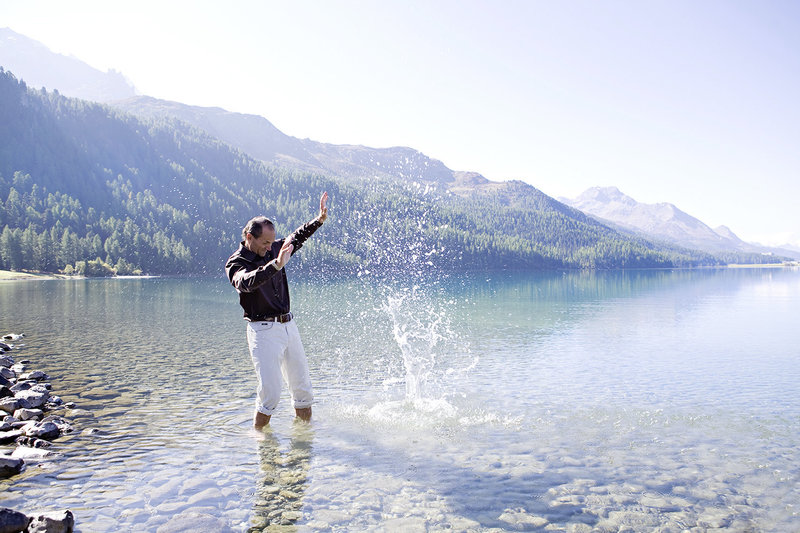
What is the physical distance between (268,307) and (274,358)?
0.99 m

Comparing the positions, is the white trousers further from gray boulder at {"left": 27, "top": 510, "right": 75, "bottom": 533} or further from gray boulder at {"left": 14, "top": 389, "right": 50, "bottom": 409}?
gray boulder at {"left": 14, "top": 389, "right": 50, "bottom": 409}

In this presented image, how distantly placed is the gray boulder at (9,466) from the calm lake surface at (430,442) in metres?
0.20

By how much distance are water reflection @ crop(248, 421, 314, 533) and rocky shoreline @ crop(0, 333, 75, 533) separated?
254cm

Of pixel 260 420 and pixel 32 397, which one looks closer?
pixel 260 420

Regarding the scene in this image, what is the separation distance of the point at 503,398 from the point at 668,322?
32739mm

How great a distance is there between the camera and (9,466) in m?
9.16

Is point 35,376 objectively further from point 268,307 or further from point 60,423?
point 268,307

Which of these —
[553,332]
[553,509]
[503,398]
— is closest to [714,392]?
[503,398]

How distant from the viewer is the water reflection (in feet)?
25.3

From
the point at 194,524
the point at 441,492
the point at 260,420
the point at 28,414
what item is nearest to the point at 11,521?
the point at 194,524

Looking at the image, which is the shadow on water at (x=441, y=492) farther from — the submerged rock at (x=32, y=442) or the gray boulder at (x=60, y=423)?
the gray boulder at (x=60, y=423)

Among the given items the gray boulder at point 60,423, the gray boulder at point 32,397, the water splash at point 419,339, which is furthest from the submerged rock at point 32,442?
the water splash at point 419,339

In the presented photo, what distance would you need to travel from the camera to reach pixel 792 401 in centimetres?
1683

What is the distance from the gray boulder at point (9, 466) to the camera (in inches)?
357
